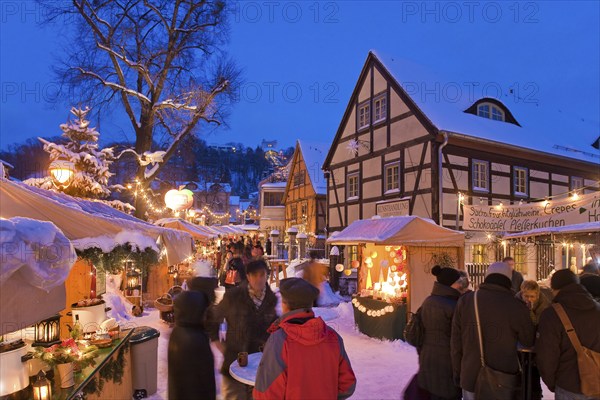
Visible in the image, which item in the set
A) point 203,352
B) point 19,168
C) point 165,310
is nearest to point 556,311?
point 203,352

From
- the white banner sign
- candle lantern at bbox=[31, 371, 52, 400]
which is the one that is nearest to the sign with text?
the white banner sign

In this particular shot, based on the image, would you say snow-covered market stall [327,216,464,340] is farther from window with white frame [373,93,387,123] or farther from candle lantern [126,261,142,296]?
window with white frame [373,93,387,123]

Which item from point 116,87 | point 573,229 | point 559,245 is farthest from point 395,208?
point 116,87

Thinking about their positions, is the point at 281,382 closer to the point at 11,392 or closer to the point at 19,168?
the point at 11,392

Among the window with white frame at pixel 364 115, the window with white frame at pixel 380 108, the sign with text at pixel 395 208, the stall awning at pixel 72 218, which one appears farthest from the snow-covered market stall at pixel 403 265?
the window with white frame at pixel 364 115

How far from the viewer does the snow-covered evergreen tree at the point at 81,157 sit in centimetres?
1157

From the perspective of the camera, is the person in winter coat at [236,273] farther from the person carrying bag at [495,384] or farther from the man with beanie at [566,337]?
the man with beanie at [566,337]

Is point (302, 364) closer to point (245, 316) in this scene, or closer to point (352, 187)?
point (245, 316)

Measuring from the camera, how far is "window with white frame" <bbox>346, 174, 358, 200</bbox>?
20.0m

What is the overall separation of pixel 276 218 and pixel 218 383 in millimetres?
30050

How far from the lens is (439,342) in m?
4.33

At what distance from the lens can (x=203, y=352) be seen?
3871 millimetres

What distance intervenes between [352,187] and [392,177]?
3.00 metres

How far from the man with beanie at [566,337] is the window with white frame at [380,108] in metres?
15.2
